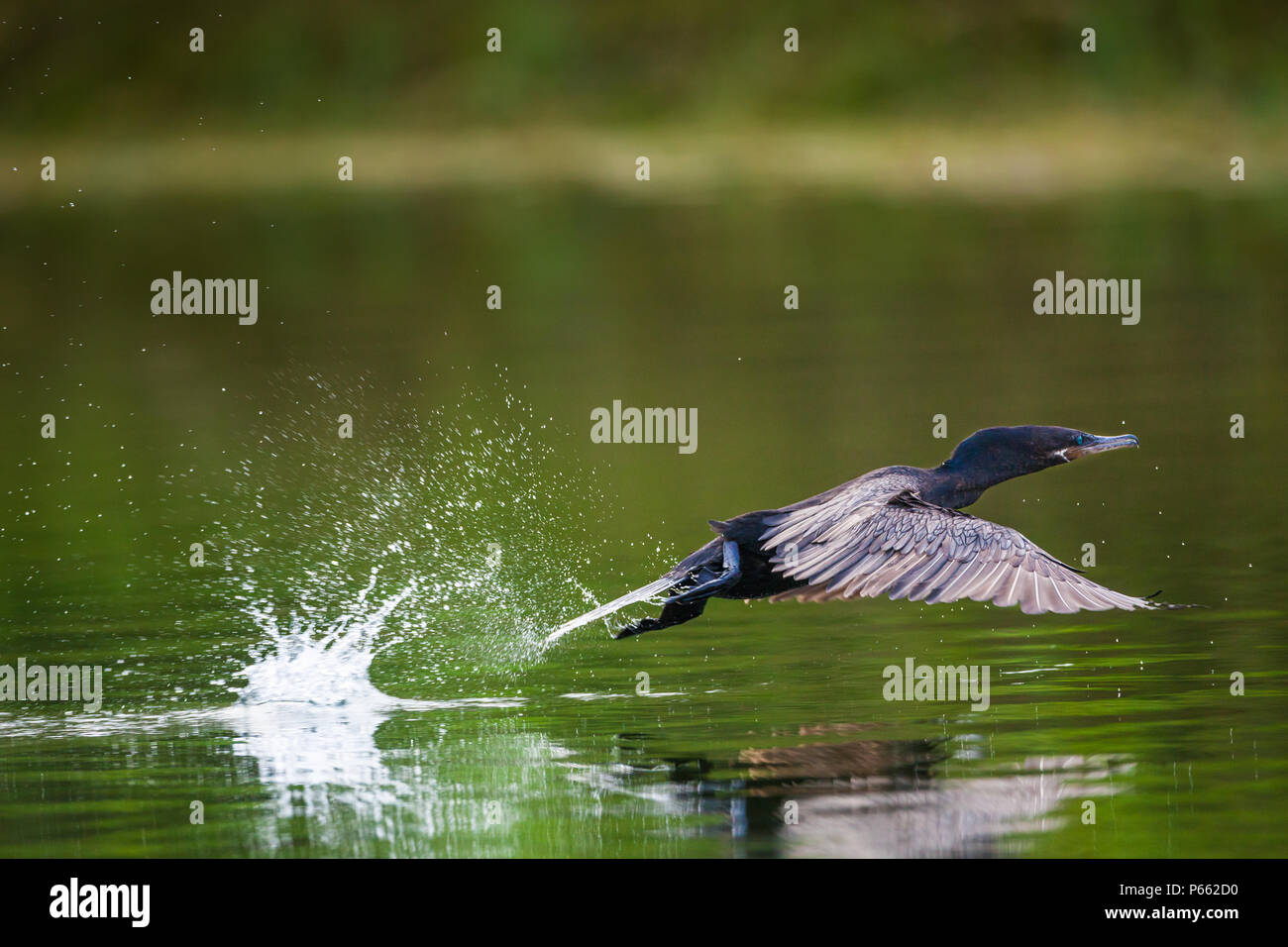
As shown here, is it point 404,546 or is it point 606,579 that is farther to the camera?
point 404,546

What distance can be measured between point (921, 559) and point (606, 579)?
5.55m

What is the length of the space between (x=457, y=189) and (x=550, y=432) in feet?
143

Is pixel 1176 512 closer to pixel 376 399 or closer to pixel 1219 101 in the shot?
pixel 376 399

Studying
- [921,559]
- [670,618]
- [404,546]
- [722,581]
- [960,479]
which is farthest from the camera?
[404,546]

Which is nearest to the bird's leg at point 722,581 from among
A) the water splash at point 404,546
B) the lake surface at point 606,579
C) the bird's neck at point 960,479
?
the lake surface at point 606,579

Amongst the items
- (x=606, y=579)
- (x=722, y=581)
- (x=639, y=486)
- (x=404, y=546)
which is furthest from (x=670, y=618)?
(x=639, y=486)

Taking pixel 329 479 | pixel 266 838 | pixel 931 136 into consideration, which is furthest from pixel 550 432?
pixel 931 136

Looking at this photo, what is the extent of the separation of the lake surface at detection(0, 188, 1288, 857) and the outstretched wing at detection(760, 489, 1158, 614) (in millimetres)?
971

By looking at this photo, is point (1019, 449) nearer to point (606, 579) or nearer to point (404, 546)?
point (606, 579)

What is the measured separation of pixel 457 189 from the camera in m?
66.3

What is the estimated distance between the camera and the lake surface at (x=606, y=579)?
36.2 ft

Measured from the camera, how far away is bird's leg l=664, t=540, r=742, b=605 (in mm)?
12422

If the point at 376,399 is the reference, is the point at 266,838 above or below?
below

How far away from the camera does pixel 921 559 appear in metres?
11.4
